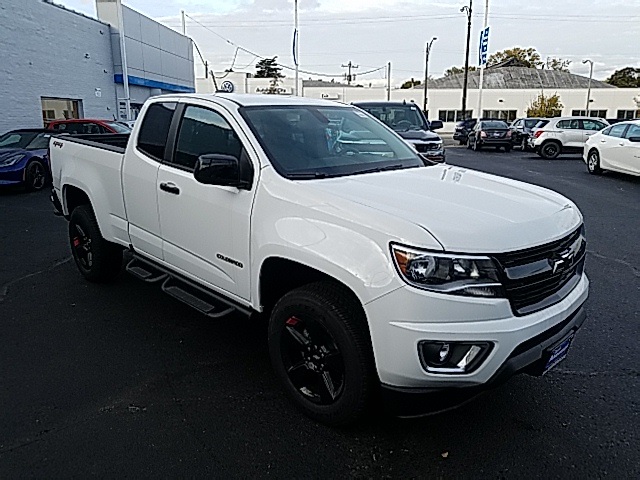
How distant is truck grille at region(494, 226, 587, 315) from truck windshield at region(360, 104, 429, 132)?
33.2 ft

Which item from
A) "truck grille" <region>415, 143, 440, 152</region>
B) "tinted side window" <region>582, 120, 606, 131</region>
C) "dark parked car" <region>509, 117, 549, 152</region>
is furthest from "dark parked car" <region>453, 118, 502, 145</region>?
"truck grille" <region>415, 143, 440, 152</region>

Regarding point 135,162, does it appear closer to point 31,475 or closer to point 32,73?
point 31,475

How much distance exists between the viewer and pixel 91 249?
5320 mm

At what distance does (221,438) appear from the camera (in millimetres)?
2992

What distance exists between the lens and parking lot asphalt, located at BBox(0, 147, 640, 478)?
2.79 meters

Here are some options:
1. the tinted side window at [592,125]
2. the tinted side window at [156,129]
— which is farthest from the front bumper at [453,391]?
the tinted side window at [592,125]

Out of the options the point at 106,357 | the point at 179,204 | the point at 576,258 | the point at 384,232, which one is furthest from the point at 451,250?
the point at 106,357

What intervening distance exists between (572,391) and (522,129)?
2545cm

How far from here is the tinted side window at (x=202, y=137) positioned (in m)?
3.78

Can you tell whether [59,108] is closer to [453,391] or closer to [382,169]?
[382,169]

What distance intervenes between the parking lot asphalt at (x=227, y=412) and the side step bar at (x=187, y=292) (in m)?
0.43

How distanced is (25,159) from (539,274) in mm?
11801

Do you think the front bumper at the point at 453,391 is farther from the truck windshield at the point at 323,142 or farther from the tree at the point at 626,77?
the tree at the point at 626,77

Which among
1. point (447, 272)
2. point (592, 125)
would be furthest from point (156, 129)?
point (592, 125)
